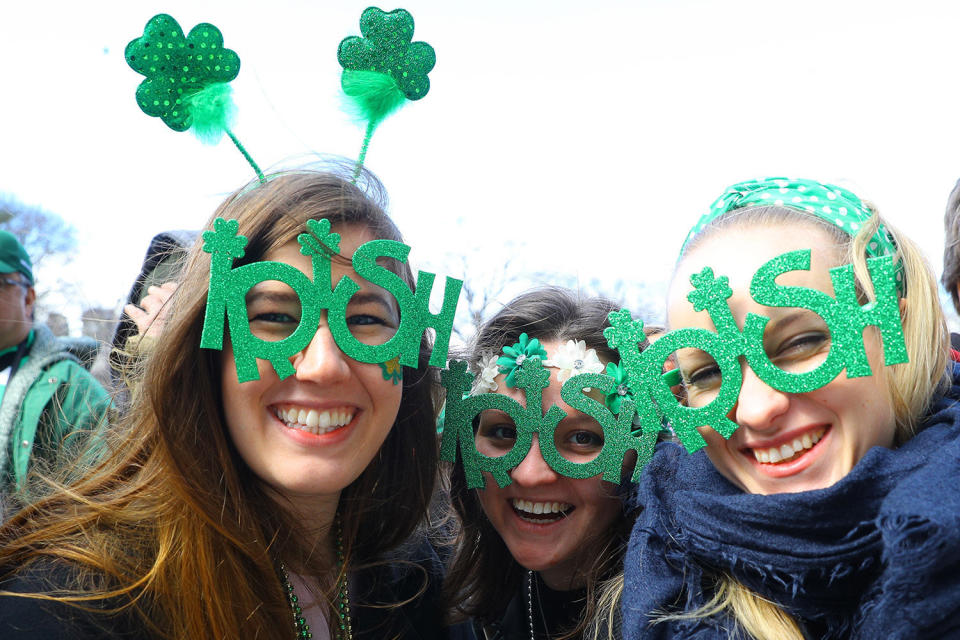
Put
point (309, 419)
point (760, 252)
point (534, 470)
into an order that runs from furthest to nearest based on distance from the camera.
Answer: point (534, 470) < point (309, 419) < point (760, 252)

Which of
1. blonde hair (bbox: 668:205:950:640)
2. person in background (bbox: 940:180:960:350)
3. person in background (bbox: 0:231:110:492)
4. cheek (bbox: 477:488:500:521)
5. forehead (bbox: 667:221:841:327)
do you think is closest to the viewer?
blonde hair (bbox: 668:205:950:640)

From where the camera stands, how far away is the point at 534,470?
244 cm

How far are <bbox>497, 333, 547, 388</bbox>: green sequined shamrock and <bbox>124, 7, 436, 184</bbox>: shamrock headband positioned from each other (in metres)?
0.78

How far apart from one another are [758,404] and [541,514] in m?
0.99

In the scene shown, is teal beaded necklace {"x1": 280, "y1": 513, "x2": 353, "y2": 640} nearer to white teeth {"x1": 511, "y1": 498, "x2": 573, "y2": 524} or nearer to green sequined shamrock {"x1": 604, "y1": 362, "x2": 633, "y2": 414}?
white teeth {"x1": 511, "y1": 498, "x2": 573, "y2": 524}

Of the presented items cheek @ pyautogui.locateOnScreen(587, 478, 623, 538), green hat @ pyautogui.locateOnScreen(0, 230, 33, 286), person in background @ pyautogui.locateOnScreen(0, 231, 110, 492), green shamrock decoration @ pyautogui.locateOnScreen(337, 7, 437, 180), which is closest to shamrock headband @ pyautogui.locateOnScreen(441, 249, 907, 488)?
cheek @ pyautogui.locateOnScreen(587, 478, 623, 538)

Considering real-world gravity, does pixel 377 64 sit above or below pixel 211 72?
above

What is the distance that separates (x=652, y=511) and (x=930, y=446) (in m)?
0.66

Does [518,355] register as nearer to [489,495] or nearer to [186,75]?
[489,495]

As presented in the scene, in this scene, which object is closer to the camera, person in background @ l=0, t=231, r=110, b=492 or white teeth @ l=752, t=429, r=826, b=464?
white teeth @ l=752, t=429, r=826, b=464

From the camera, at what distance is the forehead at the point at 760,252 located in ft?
6.09

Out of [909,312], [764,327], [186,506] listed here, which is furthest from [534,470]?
[909,312]

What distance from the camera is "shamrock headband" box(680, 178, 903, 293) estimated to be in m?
1.89

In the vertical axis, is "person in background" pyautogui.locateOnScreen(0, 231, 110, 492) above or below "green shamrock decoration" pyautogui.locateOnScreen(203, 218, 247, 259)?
below
